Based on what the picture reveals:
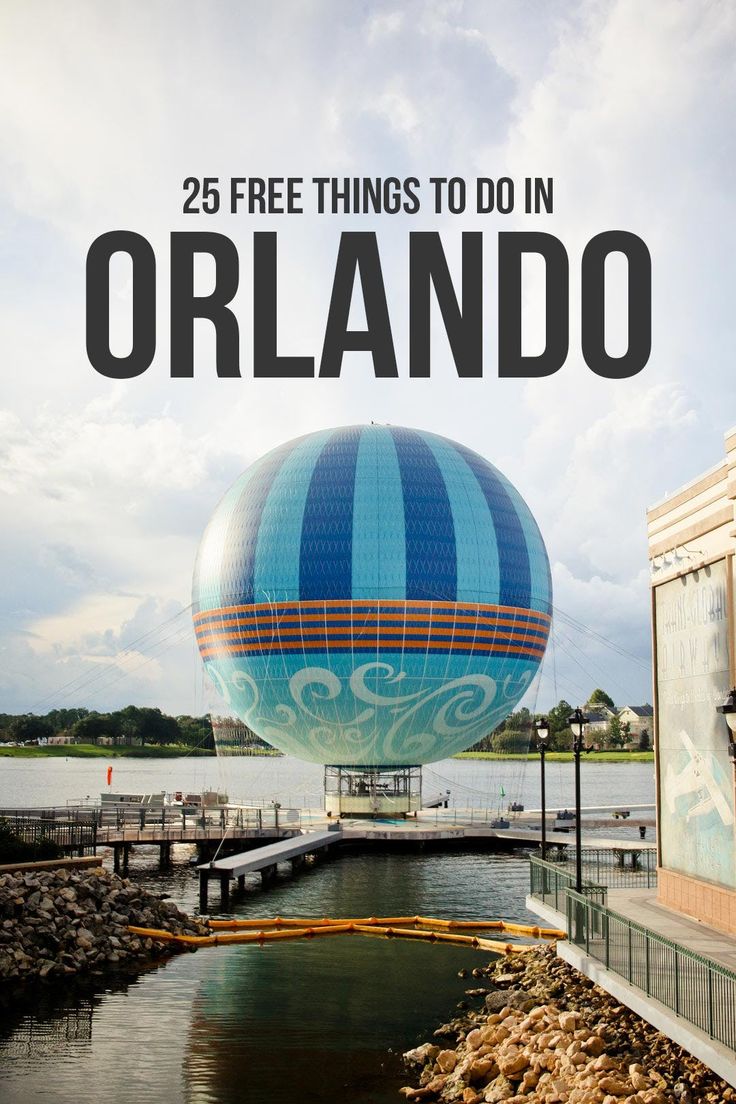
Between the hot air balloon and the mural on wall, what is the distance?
772 inches

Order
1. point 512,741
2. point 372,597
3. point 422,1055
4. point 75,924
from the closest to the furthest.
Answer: point 422,1055
point 75,924
point 372,597
point 512,741

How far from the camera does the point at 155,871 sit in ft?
118

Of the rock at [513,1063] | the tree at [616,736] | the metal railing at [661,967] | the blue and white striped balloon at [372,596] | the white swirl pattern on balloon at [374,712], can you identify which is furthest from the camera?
the tree at [616,736]

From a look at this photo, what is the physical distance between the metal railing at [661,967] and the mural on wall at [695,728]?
2145 mm

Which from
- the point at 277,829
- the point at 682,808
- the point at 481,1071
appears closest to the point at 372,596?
the point at 277,829

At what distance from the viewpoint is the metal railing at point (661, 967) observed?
478 inches

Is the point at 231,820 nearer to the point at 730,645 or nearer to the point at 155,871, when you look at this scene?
the point at 155,871

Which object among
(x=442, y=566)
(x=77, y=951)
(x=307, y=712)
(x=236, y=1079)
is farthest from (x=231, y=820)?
(x=236, y=1079)

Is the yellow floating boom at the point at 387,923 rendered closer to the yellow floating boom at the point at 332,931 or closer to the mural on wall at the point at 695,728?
the yellow floating boom at the point at 332,931

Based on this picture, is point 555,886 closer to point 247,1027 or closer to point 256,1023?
point 256,1023

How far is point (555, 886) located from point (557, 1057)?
5226mm

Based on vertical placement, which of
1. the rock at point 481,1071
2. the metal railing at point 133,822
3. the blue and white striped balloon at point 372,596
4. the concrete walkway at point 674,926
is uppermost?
the blue and white striped balloon at point 372,596

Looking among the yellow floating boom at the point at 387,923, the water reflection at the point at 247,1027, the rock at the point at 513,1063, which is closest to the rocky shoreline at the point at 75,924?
the yellow floating boom at the point at 387,923

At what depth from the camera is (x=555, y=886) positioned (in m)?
20.0
